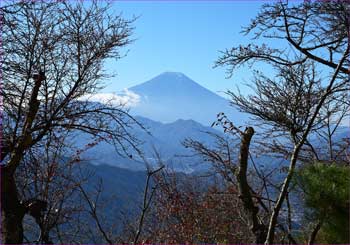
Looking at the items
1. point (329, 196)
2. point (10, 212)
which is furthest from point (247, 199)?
point (10, 212)

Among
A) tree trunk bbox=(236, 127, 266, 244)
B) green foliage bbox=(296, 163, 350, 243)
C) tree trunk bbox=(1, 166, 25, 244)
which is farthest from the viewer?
tree trunk bbox=(1, 166, 25, 244)

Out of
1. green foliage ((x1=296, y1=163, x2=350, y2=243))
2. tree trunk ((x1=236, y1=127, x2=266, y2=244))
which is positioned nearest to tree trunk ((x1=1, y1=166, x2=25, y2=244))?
tree trunk ((x1=236, y1=127, x2=266, y2=244))

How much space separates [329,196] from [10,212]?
2.97m

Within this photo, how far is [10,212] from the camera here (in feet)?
14.2

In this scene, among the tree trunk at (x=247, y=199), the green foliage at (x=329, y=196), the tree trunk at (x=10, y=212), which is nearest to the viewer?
the green foliage at (x=329, y=196)

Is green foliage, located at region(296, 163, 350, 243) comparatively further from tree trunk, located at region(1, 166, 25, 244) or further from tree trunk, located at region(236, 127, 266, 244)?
tree trunk, located at region(1, 166, 25, 244)

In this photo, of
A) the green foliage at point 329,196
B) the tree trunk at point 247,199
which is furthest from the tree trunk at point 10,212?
the green foliage at point 329,196

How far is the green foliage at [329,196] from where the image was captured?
9.75ft

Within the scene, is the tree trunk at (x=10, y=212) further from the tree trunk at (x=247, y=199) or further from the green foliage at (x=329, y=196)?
the green foliage at (x=329, y=196)

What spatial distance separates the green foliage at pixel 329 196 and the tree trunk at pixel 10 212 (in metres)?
2.71

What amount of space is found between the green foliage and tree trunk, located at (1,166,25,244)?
2.71 meters

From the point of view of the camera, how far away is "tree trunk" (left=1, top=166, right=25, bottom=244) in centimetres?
422

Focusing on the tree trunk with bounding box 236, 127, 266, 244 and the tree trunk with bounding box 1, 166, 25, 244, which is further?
the tree trunk with bounding box 1, 166, 25, 244

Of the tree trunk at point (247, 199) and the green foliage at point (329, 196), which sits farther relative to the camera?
the tree trunk at point (247, 199)
